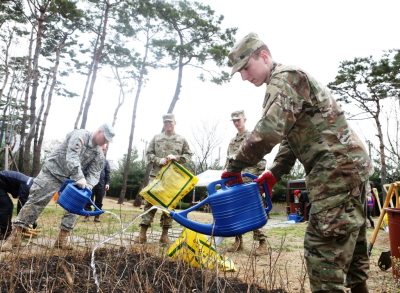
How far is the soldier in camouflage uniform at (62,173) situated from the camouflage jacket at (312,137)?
2161mm

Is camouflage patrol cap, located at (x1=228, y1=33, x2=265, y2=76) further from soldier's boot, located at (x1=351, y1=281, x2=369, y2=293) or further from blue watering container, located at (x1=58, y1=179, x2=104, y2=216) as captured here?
blue watering container, located at (x1=58, y1=179, x2=104, y2=216)

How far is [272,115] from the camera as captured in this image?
4.66 feet

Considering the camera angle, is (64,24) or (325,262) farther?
(64,24)

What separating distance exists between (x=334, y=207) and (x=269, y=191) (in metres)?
0.36

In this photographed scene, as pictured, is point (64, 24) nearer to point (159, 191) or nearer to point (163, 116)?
point (163, 116)

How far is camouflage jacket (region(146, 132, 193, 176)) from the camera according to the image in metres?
4.31

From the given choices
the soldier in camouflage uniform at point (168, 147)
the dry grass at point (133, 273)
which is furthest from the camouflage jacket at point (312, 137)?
the soldier in camouflage uniform at point (168, 147)

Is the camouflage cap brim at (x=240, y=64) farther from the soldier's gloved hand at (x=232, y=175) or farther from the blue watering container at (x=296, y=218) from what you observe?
the blue watering container at (x=296, y=218)

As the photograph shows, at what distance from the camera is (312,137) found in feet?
5.03

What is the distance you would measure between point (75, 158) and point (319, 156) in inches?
98.5

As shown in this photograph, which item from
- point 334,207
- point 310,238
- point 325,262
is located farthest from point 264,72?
point 325,262

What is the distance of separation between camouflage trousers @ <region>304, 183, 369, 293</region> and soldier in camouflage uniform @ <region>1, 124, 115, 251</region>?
2.34 meters

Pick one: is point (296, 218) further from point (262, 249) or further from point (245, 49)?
point (245, 49)

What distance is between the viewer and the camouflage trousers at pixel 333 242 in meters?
1.42
